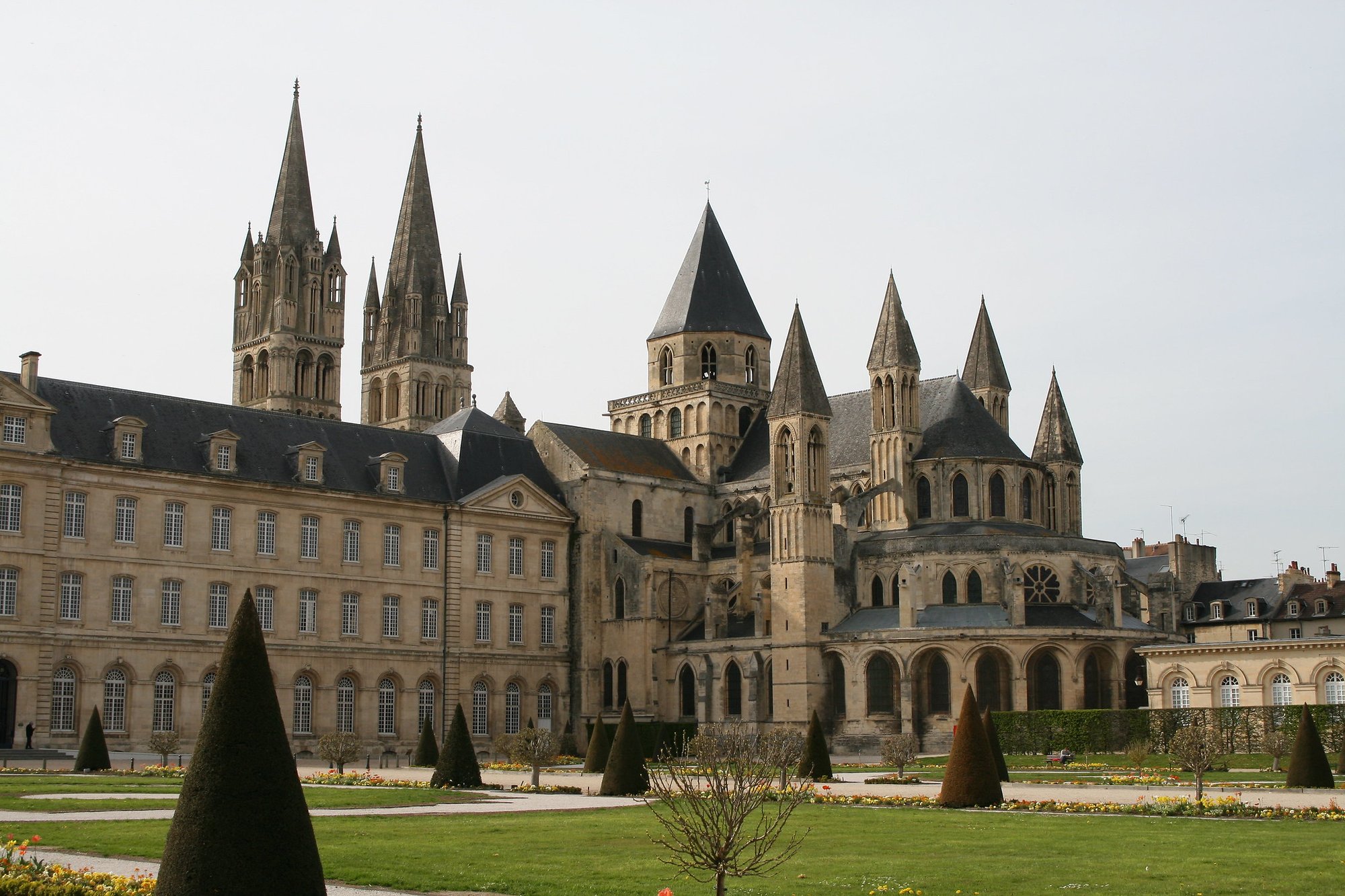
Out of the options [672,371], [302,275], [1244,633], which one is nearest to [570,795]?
[672,371]

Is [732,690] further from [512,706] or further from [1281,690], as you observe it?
[1281,690]

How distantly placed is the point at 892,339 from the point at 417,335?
32.1 metres

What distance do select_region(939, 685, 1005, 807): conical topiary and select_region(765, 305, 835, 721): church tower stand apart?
3159 centimetres

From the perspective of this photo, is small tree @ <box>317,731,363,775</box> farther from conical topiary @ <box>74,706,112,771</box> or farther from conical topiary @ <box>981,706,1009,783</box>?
conical topiary @ <box>981,706,1009,783</box>

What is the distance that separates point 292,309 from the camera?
299ft

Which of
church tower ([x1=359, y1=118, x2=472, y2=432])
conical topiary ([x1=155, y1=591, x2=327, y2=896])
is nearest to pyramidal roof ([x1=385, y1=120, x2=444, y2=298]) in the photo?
church tower ([x1=359, y1=118, x2=472, y2=432])

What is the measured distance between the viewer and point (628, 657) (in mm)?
68438

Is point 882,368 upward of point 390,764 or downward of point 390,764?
upward

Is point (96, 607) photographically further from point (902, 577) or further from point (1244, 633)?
point (1244, 633)

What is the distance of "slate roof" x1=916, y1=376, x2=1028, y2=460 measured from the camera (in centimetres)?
Answer: 6969

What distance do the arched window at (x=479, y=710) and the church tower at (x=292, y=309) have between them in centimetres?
2895

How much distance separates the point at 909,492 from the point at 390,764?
25.9 meters

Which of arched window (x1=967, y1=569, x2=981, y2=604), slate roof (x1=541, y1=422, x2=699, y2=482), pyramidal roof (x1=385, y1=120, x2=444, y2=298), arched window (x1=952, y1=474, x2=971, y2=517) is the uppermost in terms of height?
pyramidal roof (x1=385, y1=120, x2=444, y2=298)

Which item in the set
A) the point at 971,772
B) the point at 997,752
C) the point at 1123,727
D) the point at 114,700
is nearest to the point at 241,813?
the point at 971,772
